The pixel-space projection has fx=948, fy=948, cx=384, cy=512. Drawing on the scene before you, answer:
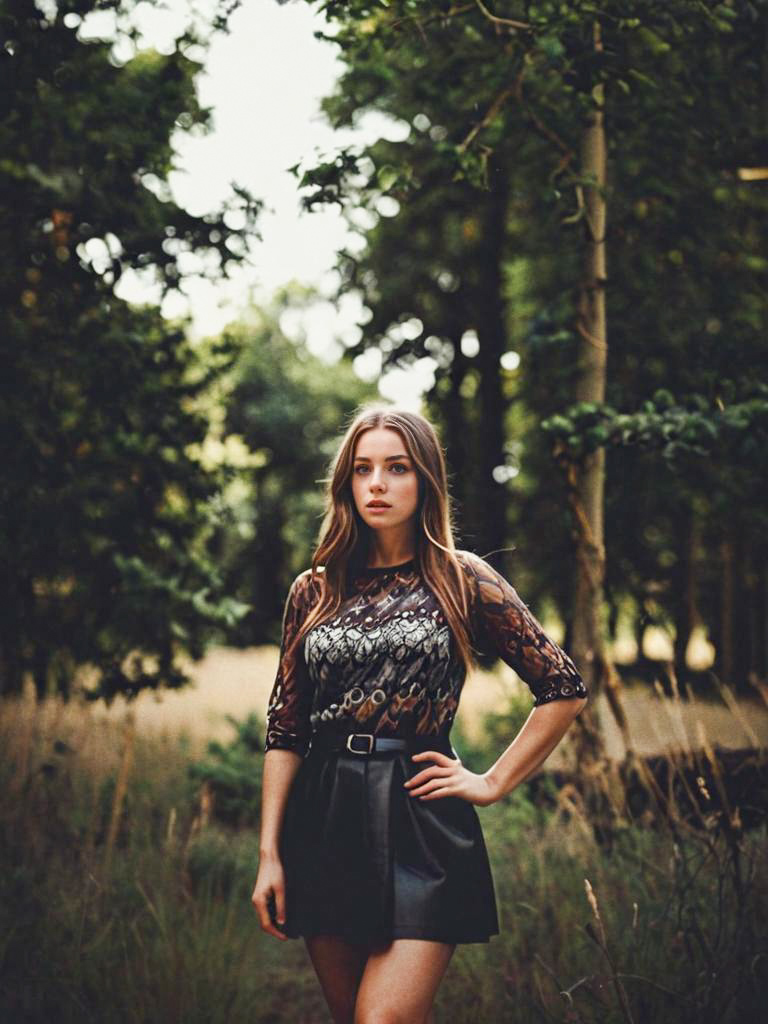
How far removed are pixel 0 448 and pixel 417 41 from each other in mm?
3031

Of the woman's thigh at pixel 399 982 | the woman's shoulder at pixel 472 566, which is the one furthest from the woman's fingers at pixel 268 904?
the woman's shoulder at pixel 472 566

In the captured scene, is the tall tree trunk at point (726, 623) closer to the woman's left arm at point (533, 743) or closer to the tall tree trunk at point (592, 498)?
the tall tree trunk at point (592, 498)

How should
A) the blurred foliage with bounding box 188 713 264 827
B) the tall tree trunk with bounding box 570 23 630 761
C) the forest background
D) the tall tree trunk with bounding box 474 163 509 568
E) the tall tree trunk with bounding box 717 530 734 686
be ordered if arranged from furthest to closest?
the tall tree trunk with bounding box 717 530 734 686 → the tall tree trunk with bounding box 474 163 509 568 → the blurred foliage with bounding box 188 713 264 827 → the tall tree trunk with bounding box 570 23 630 761 → the forest background

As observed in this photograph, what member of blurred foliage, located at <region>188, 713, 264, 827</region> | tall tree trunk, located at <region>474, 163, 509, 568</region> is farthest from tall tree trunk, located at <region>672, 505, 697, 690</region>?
blurred foliage, located at <region>188, 713, 264, 827</region>

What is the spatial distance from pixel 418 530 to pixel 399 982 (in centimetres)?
109

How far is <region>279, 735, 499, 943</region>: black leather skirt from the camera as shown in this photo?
2211mm

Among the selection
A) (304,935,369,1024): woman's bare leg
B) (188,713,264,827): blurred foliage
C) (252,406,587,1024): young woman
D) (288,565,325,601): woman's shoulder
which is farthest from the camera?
(188,713,264,827): blurred foliage

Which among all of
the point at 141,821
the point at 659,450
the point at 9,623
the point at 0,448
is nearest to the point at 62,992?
the point at 141,821

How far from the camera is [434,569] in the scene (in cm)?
243

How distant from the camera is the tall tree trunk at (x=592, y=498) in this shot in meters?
4.78

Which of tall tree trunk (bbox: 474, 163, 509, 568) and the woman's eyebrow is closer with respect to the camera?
the woman's eyebrow

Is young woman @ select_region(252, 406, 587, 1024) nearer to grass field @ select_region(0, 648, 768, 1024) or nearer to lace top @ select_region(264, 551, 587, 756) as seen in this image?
lace top @ select_region(264, 551, 587, 756)

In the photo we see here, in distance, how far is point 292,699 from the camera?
8.27 feet

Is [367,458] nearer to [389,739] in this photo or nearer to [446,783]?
[389,739]
